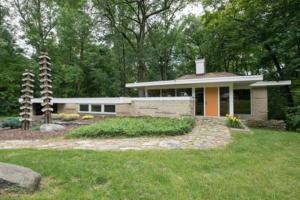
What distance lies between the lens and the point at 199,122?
11.2m

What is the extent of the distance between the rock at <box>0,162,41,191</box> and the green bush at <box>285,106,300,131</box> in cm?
1169

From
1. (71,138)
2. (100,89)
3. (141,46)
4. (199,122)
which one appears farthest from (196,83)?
(100,89)

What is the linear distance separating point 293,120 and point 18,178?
41.5ft

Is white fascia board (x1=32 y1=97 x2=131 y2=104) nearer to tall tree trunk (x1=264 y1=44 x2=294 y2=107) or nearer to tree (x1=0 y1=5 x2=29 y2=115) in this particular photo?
tree (x1=0 y1=5 x2=29 y2=115)

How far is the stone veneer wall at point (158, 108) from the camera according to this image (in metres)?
11.9

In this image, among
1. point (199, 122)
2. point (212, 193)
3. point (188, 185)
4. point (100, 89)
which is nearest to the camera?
point (212, 193)

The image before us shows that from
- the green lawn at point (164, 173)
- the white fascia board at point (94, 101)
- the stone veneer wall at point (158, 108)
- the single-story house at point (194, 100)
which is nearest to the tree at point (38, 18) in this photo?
the white fascia board at point (94, 101)

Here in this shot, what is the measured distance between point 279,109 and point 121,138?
12508mm

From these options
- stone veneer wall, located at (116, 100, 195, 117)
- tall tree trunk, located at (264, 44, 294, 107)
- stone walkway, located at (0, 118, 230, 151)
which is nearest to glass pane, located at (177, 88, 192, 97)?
stone veneer wall, located at (116, 100, 195, 117)

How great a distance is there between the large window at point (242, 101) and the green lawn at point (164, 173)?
887 cm

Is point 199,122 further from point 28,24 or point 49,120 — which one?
point 28,24

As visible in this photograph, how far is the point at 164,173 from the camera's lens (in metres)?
4.23

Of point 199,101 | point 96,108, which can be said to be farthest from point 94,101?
point 199,101

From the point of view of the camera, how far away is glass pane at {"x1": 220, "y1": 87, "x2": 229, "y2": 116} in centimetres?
1298
